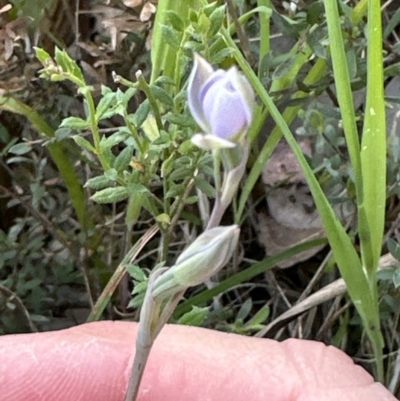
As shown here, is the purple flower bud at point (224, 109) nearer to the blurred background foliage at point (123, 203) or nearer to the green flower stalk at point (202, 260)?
the green flower stalk at point (202, 260)

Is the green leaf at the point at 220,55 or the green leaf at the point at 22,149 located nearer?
the green leaf at the point at 220,55

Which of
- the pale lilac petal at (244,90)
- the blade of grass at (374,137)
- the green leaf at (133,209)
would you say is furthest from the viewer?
the green leaf at (133,209)

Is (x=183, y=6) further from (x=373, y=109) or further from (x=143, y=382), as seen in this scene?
(x=143, y=382)

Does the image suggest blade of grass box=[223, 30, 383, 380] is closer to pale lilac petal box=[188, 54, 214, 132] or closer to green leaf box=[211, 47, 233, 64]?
green leaf box=[211, 47, 233, 64]

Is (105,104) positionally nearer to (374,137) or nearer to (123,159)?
(123,159)

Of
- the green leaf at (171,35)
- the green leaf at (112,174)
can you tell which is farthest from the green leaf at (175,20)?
the green leaf at (112,174)

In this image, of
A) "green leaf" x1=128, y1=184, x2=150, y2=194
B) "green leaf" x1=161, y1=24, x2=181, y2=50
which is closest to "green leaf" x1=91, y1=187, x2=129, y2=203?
"green leaf" x1=128, y1=184, x2=150, y2=194
